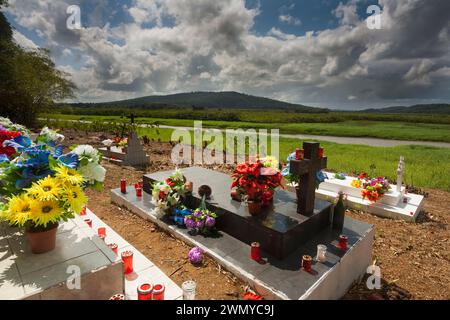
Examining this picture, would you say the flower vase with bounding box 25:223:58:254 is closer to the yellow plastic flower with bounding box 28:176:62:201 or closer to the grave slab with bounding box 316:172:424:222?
the yellow plastic flower with bounding box 28:176:62:201

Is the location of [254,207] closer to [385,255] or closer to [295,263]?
[295,263]

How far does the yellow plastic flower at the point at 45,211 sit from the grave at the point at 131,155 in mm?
8867

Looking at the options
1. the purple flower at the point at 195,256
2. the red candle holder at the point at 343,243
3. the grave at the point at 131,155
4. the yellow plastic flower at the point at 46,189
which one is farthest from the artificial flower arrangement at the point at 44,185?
the grave at the point at 131,155

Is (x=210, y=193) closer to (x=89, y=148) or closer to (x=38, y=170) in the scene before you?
(x=89, y=148)

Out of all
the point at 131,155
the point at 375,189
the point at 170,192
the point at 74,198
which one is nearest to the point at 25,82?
the point at 131,155

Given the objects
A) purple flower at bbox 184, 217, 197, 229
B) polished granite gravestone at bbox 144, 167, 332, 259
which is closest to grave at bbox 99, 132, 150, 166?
polished granite gravestone at bbox 144, 167, 332, 259

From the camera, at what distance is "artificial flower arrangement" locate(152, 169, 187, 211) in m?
5.04

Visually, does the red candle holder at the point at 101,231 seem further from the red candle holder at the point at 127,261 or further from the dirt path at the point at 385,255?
the red candle holder at the point at 127,261

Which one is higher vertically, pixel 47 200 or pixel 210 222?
pixel 47 200

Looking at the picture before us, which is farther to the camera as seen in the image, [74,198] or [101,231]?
[101,231]

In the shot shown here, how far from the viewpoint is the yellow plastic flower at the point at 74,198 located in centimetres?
228

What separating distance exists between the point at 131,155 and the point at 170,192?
6.47m

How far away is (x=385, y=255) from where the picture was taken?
4.65m
